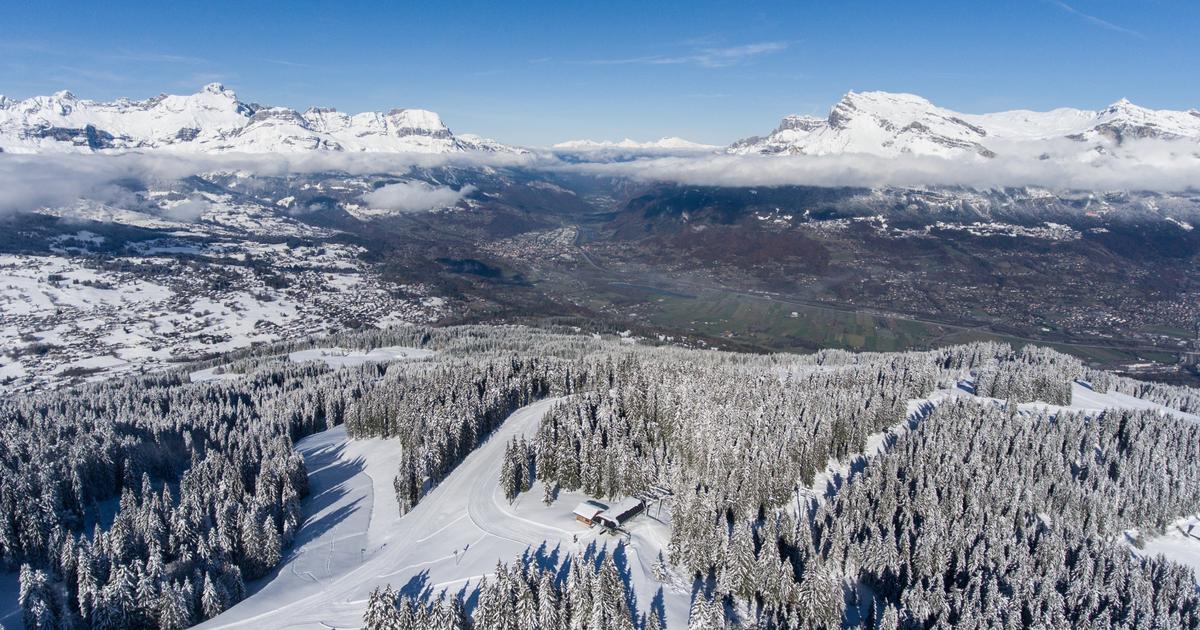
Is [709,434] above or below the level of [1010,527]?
above

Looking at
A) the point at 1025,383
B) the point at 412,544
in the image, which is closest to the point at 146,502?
the point at 412,544

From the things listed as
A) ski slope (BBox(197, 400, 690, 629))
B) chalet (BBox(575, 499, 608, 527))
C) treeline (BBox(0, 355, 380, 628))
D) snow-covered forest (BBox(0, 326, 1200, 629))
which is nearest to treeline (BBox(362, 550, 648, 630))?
snow-covered forest (BBox(0, 326, 1200, 629))

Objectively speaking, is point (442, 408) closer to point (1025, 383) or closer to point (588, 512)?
point (588, 512)

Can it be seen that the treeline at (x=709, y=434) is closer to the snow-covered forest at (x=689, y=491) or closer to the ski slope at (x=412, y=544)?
the snow-covered forest at (x=689, y=491)

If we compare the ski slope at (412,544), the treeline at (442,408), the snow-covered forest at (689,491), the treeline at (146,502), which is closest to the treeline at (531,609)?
the snow-covered forest at (689,491)

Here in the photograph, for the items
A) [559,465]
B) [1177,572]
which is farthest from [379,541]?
[1177,572]

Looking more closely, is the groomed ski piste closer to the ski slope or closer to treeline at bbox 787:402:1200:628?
the ski slope
